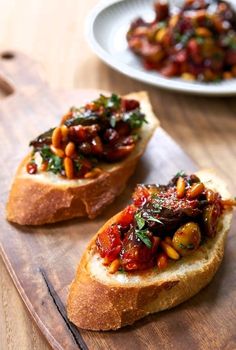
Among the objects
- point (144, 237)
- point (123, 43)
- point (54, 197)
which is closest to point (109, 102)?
point (54, 197)

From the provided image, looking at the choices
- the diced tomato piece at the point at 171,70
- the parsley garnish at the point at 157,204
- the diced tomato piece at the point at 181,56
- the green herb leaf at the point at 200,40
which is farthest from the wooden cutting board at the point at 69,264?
the green herb leaf at the point at 200,40

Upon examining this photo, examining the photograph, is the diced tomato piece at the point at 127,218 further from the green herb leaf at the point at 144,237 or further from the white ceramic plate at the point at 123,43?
the white ceramic plate at the point at 123,43

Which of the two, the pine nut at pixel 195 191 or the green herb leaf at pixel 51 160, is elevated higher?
the pine nut at pixel 195 191

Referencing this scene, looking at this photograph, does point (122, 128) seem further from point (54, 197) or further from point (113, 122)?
point (54, 197)

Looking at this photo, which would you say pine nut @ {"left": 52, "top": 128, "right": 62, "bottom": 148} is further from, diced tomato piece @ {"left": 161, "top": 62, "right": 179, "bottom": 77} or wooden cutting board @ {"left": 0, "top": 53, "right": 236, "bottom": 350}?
diced tomato piece @ {"left": 161, "top": 62, "right": 179, "bottom": 77}

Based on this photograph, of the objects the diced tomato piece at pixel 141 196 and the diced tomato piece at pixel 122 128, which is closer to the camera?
the diced tomato piece at pixel 141 196

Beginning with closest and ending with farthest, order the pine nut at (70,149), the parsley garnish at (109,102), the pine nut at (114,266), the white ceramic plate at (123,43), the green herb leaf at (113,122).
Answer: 1. the pine nut at (114,266)
2. the pine nut at (70,149)
3. the green herb leaf at (113,122)
4. the parsley garnish at (109,102)
5. the white ceramic plate at (123,43)

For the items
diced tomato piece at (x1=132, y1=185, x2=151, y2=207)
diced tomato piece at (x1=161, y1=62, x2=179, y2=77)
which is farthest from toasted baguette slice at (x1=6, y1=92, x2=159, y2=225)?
diced tomato piece at (x1=161, y1=62, x2=179, y2=77)
